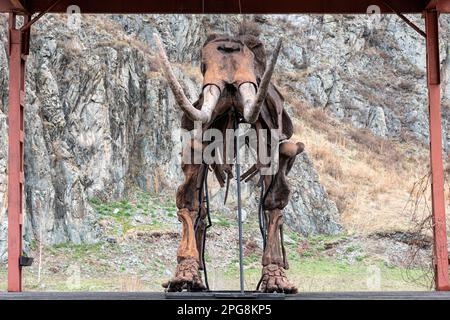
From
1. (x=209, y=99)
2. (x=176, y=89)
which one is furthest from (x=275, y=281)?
(x=176, y=89)

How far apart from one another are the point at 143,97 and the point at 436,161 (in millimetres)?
19709

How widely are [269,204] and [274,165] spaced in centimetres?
41

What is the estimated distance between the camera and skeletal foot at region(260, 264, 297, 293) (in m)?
8.84

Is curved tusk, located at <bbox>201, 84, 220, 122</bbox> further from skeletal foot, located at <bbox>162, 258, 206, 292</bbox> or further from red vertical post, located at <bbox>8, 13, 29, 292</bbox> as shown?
red vertical post, located at <bbox>8, 13, 29, 292</bbox>

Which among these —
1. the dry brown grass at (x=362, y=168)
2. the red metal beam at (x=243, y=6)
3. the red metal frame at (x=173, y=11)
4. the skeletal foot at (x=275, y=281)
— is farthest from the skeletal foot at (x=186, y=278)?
the dry brown grass at (x=362, y=168)

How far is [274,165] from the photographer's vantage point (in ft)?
31.9

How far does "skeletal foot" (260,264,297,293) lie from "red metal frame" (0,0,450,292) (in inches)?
123

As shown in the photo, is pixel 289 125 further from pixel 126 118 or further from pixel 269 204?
pixel 126 118

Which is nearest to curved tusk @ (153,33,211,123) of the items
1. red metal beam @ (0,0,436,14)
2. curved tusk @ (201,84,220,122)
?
curved tusk @ (201,84,220,122)

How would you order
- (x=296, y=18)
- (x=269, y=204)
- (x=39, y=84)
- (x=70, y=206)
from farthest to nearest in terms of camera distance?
(x=296, y=18) < (x=39, y=84) < (x=70, y=206) < (x=269, y=204)

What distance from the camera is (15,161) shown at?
11.5 metres

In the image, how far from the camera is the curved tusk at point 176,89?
7793 mm
